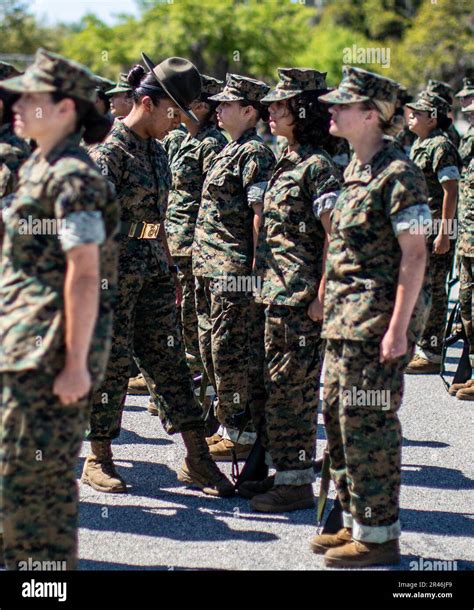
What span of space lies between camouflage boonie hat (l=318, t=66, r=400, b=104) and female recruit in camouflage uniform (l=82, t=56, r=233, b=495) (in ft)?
4.83

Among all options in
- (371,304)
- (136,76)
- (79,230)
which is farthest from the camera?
(136,76)

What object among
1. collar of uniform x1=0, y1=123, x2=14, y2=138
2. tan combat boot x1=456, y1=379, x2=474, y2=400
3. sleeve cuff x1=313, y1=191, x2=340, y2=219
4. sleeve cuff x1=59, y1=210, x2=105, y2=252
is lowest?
tan combat boot x1=456, y1=379, x2=474, y2=400

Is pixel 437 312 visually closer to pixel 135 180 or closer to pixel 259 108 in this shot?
pixel 259 108

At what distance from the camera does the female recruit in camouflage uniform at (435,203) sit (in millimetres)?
9477

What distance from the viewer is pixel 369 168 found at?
4.85m

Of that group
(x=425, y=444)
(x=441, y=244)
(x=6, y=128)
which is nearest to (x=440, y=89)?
(x=441, y=244)

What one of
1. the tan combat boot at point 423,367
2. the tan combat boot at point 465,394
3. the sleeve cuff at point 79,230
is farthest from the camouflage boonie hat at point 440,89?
the sleeve cuff at point 79,230

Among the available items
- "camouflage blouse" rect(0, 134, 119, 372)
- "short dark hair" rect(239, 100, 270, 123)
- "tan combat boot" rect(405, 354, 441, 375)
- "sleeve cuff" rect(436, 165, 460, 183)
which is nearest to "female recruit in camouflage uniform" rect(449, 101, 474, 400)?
"sleeve cuff" rect(436, 165, 460, 183)

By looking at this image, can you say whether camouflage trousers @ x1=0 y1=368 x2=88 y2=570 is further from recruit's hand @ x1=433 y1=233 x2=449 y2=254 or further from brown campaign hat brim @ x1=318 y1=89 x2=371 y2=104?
recruit's hand @ x1=433 y1=233 x2=449 y2=254

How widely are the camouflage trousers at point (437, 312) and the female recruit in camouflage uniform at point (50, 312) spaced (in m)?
6.09

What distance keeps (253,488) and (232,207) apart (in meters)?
1.72

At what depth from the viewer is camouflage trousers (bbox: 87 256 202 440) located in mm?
6047
